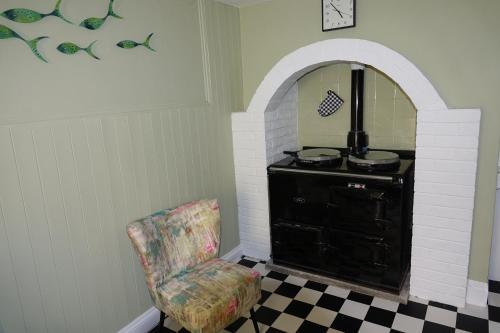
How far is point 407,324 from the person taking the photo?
217 centimetres

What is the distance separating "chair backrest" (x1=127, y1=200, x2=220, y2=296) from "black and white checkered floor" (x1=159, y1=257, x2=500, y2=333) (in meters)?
0.49

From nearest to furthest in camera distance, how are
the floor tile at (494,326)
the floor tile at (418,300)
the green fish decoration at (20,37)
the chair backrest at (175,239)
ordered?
the green fish decoration at (20,37)
the chair backrest at (175,239)
the floor tile at (494,326)
the floor tile at (418,300)

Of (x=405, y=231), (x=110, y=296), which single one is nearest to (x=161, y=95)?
(x=110, y=296)

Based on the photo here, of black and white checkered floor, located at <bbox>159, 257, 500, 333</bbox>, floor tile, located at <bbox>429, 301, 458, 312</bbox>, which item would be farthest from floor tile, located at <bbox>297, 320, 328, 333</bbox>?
floor tile, located at <bbox>429, 301, 458, 312</bbox>

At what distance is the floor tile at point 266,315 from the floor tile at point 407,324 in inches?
29.7

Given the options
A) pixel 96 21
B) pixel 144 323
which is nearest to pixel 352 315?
pixel 144 323

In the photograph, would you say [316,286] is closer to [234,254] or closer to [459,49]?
[234,254]

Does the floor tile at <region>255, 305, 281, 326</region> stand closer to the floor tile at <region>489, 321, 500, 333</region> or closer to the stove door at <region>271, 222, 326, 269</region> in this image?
the stove door at <region>271, 222, 326, 269</region>

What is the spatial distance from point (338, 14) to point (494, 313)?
2.22m

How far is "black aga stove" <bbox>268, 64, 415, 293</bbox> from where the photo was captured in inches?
93.2

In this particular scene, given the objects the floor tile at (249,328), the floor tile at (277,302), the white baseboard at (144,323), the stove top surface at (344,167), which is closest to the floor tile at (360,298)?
the floor tile at (277,302)

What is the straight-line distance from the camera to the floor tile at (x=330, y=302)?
7.82 ft

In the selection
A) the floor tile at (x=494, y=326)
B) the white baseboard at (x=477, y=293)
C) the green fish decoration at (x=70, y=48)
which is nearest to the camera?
the green fish decoration at (x=70, y=48)

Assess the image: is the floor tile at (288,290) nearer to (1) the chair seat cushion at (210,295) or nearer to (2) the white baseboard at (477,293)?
(1) the chair seat cushion at (210,295)
